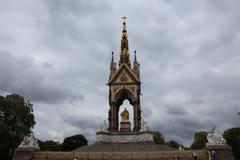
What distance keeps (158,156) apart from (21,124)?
23487 mm

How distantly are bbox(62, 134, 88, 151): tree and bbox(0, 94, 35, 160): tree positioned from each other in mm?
17618

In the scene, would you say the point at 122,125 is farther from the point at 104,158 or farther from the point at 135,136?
the point at 104,158

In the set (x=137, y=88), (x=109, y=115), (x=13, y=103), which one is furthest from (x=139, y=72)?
(x=13, y=103)

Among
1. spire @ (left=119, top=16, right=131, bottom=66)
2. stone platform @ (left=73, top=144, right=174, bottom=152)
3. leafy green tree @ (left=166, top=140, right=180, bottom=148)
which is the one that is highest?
spire @ (left=119, top=16, right=131, bottom=66)

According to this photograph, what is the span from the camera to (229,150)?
1069 inches

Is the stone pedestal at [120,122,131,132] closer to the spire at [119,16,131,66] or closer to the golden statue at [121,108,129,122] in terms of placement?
the golden statue at [121,108,129,122]

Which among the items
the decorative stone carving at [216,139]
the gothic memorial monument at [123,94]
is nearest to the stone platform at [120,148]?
the gothic memorial monument at [123,94]

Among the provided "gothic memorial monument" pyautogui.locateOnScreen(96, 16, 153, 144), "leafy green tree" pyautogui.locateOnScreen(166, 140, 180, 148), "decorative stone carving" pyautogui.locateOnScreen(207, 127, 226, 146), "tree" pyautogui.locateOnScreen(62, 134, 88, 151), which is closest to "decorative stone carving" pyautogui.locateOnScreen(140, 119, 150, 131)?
"gothic memorial monument" pyautogui.locateOnScreen(96, 16, 153, 144)

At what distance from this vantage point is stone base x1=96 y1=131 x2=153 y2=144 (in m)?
39.9

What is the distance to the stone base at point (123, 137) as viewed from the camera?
131ft

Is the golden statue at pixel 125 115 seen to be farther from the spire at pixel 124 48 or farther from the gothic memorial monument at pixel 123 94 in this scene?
the spire at pixel 124 48

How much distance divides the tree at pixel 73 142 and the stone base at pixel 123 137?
23984mm

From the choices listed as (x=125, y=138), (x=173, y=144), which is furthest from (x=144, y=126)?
(x=173, y=144)

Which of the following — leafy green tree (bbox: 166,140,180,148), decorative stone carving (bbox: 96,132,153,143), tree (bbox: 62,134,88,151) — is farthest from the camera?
leafy green tree (bbox: 166,140,180,148)
